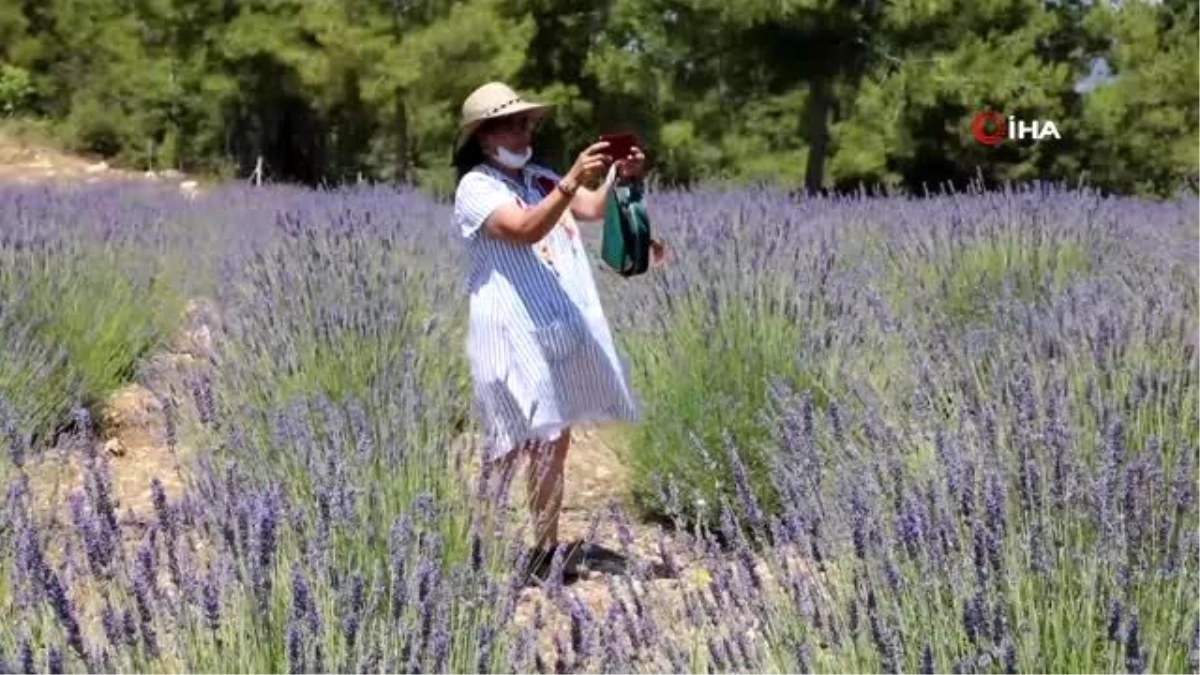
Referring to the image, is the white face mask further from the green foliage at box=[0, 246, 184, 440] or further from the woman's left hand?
the green foliage at box=[0, 246, 184, 440]

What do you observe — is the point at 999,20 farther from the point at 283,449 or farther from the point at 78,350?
the point at 283,449

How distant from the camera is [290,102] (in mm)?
23984

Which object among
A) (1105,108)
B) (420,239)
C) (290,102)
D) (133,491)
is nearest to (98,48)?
(290,102)

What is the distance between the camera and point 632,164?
3.48m

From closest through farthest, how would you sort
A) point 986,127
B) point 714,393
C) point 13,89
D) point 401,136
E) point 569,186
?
point 569,186, point 714,393, point 986,127, point 401,136, point 13,89

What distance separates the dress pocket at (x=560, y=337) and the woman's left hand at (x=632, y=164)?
35cm

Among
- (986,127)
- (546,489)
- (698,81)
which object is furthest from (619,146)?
(986,127)

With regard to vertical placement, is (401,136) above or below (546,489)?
below

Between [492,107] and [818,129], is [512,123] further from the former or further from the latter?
[818,129]

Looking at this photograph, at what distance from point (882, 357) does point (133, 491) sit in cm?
222

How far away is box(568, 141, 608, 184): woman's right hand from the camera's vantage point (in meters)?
3.19

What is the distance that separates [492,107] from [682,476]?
3.82ft

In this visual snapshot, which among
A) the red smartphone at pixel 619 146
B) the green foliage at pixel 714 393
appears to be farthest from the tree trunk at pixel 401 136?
the red smartphone at pixel 619 146

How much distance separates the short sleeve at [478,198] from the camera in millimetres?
3375
